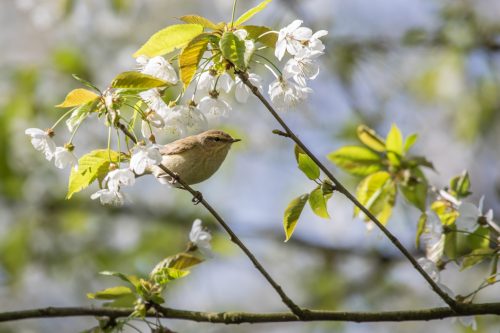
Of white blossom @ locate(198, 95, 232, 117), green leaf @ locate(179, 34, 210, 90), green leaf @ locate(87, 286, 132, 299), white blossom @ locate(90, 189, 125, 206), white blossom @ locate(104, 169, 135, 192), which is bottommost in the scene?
green leaf @ locate(87, 286, 132, 299)

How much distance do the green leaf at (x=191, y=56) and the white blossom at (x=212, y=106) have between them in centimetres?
27

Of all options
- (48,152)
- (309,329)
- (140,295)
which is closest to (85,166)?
(48,152)

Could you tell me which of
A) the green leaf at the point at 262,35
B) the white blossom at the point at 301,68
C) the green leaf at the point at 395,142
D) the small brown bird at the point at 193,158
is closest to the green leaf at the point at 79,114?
the green leaf at the point at 262,35

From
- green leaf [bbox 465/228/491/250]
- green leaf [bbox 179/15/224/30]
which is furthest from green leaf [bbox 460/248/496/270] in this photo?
green leaf [bbox 179/15/224/30]

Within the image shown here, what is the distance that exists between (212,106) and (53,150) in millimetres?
521

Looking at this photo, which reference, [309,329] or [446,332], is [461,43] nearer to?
[309,329]

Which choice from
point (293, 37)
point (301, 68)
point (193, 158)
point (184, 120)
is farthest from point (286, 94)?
point (193, 158)

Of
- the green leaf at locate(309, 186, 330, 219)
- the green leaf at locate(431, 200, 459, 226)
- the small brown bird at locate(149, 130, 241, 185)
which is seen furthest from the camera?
the small brown bird at locate(149, 130, 241, 185)

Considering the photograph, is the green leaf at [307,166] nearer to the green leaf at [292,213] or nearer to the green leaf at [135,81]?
the green leaf at [292,213]

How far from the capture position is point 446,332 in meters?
8.45

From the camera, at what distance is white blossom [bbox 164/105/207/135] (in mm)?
2105

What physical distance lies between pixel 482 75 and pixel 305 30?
16.8 ft

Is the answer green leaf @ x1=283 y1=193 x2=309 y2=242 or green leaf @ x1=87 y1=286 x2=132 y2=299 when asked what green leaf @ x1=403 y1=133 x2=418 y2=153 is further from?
green leaf @ x1=87 y1=286 x2=132 y2=299

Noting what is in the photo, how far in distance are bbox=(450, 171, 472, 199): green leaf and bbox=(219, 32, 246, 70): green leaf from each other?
110 cm
